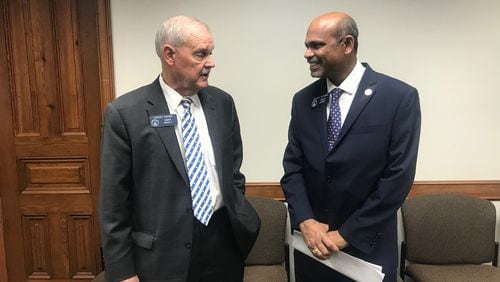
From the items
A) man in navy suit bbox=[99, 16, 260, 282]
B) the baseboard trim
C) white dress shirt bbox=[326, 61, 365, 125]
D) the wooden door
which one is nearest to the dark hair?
white dress shirt bbox=[326, 61, 365, 125]

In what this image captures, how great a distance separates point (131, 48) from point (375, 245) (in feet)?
6.37

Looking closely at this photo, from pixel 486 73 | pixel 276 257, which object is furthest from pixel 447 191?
pixel 276 257

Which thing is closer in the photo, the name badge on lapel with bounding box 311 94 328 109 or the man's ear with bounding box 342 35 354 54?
the man's ear with bounding box 342 35 354 54

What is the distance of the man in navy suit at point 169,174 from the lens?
5.03 feet

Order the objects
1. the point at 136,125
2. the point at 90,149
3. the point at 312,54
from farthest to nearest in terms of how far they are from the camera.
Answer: the point at 90,149 < the point at 312,54 < the point at 136,125

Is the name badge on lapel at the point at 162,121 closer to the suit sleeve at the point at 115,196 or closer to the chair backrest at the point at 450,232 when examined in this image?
the suit sleeve at the point at 115,196

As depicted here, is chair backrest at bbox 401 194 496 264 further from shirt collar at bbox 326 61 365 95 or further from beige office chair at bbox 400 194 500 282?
shirt collar at bbox 326 61 365 95

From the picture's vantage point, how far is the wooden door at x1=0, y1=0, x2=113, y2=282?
2828mm

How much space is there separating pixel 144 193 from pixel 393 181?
945mm

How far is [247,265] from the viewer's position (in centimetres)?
272

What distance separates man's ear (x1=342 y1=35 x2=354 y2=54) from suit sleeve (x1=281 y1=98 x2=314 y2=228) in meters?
0.37

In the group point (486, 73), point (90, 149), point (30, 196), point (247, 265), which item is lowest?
point (247, 265)

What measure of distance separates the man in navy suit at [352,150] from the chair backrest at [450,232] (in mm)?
928

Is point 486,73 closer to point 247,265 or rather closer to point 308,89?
point 308,89
